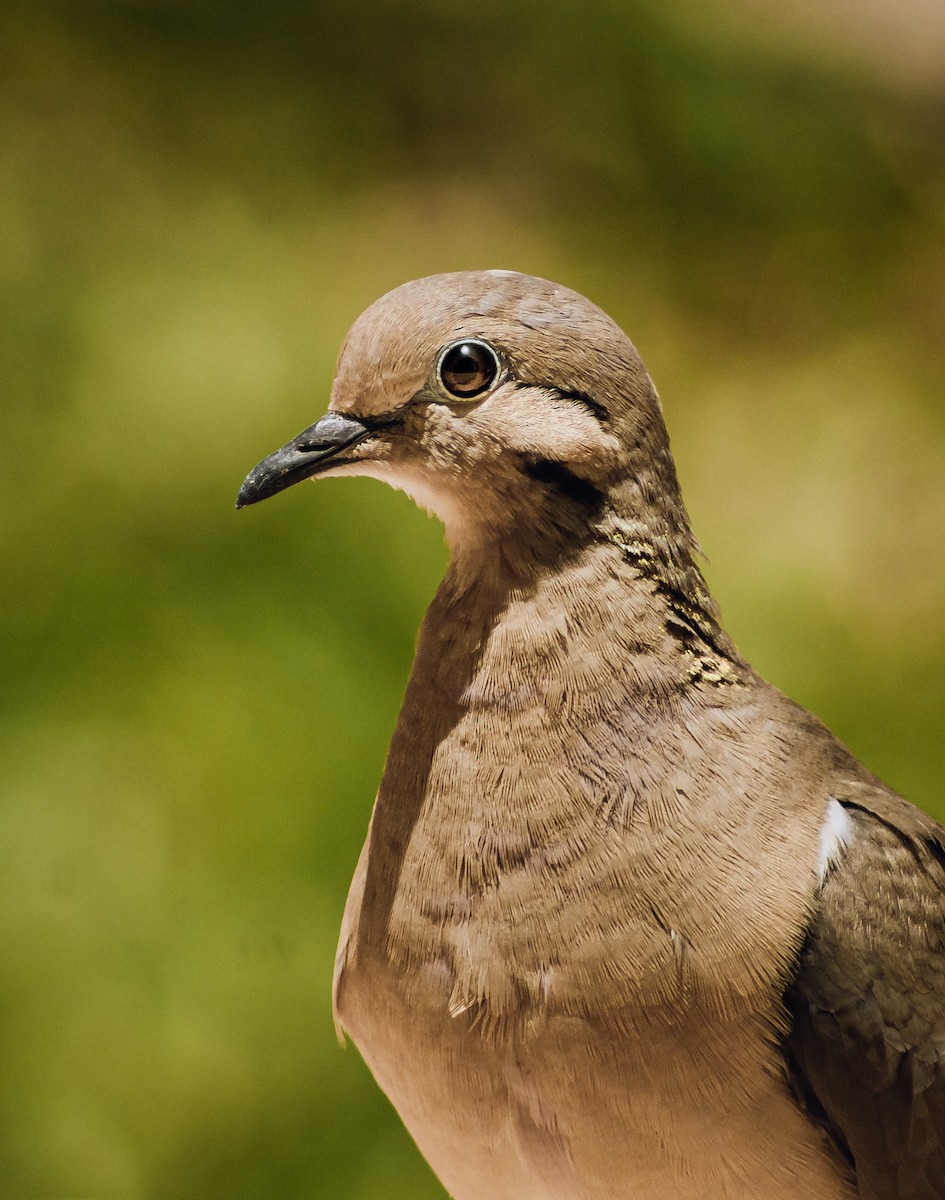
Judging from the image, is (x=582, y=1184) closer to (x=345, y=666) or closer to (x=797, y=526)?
(x=345, y=666)

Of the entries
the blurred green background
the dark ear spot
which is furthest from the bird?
the blurred green background

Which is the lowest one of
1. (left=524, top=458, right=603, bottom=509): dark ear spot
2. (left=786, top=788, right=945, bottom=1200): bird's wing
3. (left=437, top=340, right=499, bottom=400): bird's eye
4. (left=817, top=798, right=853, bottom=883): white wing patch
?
(left=786, top=788, right=945, bottom=1200): bird's wing

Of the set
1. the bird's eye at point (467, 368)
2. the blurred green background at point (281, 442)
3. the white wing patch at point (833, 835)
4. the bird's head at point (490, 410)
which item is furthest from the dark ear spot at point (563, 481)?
the blurred green background at point (281, 442)

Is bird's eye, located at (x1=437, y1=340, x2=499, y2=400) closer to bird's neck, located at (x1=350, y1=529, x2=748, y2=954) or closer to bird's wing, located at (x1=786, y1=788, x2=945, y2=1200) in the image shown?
bird's neck, located at (x1=350, y1=529, x2=748, y2=954)

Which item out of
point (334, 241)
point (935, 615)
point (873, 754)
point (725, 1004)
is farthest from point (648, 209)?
point (725, 1004)

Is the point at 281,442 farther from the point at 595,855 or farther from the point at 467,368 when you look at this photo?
the point at 595,855

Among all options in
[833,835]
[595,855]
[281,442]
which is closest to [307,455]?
[595,855]
